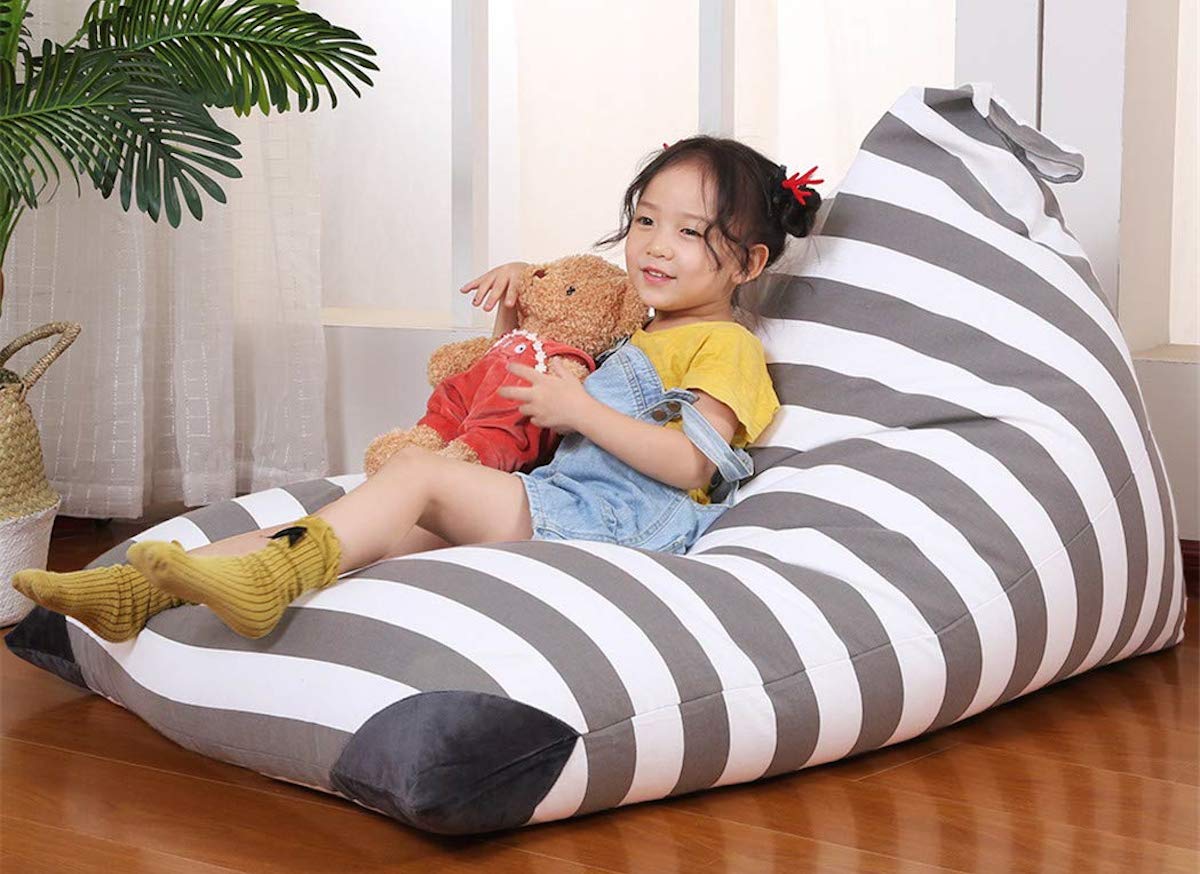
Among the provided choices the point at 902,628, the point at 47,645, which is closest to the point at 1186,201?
→ the point at 902,628

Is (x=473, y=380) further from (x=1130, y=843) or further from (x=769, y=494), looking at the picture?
(x=1130, y=843)

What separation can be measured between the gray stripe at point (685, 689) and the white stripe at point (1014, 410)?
41 centimetres

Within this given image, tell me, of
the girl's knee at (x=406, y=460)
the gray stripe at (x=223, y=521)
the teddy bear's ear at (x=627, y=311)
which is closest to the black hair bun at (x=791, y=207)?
the teddy bear's ear at (x=627, y=311)

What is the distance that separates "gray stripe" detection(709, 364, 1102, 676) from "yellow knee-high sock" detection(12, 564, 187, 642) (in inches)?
26.4

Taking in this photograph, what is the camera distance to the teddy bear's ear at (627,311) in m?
2.06

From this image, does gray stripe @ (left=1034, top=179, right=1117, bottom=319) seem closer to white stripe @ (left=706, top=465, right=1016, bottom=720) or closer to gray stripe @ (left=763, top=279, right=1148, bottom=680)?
gray stripe @ (left=763, top=279, right=1148, bottom=680)

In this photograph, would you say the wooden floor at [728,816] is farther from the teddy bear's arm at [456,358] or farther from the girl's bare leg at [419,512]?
the teddy bear's arm at [456,358]

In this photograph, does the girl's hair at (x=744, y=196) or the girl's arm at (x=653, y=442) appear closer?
the girl's arm at (x=653, y=442)

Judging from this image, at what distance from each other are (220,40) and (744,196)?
3.40 feet

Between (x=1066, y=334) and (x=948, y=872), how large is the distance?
79 cm

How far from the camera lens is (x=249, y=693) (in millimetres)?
1543

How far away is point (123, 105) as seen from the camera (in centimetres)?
231

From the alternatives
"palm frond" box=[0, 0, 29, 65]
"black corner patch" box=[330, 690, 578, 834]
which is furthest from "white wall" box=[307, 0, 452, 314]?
"black corner patch" box=[330, 690, 578, 834]

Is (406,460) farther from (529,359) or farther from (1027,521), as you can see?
(1027,521)
